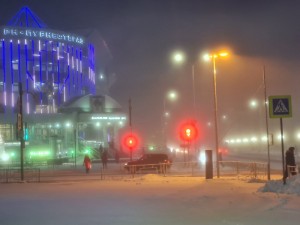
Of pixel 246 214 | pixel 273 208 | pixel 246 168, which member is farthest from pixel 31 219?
pixel 246 168

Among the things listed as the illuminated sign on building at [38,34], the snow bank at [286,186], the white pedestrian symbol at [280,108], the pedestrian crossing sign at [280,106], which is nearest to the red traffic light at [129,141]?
the pedestrian crossing sign at [280,106]

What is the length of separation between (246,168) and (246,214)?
79.5 ft

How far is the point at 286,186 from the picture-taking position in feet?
60.5

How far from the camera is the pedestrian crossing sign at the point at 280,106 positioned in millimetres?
19766

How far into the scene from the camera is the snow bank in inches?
701

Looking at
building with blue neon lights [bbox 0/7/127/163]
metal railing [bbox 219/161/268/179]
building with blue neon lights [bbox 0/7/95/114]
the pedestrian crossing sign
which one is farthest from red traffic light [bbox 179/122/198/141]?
building with blue neon lights [bbox 0/7/95/114]

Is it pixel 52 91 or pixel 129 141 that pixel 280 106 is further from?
pixel 52 91

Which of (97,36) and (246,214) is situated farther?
(97,36)

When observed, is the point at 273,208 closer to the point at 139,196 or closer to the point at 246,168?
the point at 139,196

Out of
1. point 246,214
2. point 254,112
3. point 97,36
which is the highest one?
point 97,36

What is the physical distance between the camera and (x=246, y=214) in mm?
13773

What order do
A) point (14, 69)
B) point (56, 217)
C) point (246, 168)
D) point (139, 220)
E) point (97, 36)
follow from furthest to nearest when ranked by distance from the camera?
1. point (97, 36)
2. point (14, 69)
3. point (246, 168)
4. point (56, 217)
5. point (139, 220)

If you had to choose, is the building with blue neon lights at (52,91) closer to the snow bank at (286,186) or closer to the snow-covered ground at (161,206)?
the snow-covered ground at (161,206)

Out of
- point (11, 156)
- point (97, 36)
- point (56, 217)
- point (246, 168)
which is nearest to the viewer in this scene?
point (56, 217)
